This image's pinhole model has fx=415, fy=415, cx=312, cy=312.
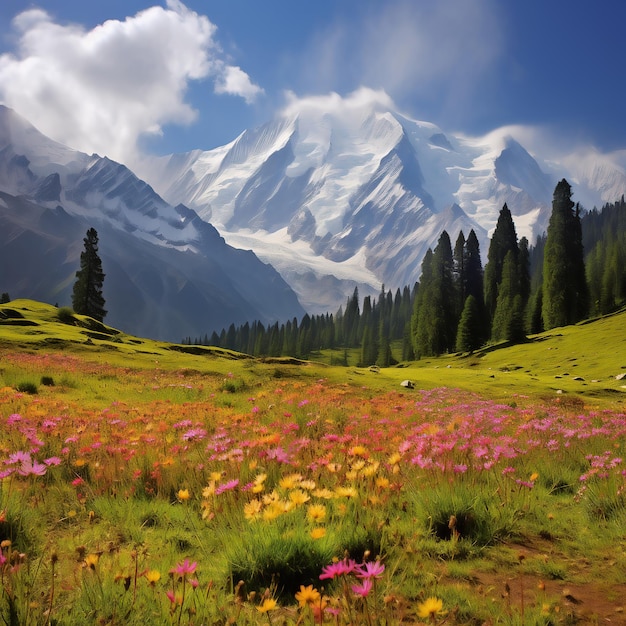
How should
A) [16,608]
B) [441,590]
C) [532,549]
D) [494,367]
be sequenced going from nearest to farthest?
1. [16,608]
2. [441,590]
3. [532,549]
4. [494,367]

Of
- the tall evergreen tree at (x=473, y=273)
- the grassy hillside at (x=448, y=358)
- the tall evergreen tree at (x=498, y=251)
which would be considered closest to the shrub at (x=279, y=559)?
the grassy hillside at (x=448, y=358)

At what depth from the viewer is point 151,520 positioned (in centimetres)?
364

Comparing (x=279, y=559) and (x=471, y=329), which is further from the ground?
(x=471, y=329)

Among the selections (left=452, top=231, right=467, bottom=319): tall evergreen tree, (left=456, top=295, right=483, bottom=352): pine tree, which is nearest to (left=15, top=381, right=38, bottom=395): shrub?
(left=456, top=295, right=483, bottom=352): pine tree

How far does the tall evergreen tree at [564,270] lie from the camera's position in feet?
221

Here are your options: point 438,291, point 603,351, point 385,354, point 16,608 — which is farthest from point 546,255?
point 16,608

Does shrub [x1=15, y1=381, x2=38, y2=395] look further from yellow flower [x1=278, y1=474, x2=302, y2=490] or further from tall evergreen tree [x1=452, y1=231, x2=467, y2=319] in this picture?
tall evergreen tree [x1=452, y1=231, x2=467, y2=319]

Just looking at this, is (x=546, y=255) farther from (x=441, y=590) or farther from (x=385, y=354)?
(x=441, y=590)

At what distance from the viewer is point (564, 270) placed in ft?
221

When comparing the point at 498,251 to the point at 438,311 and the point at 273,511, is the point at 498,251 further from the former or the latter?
the point at 273,511

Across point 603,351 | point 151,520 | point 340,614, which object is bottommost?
point 151,520

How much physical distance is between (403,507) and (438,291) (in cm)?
7792

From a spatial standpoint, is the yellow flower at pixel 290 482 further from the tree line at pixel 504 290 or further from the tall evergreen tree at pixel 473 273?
the tall evergreen tree at pixel 473 273

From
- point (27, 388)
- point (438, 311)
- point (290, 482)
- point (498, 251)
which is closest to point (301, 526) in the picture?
point (290, 482)
